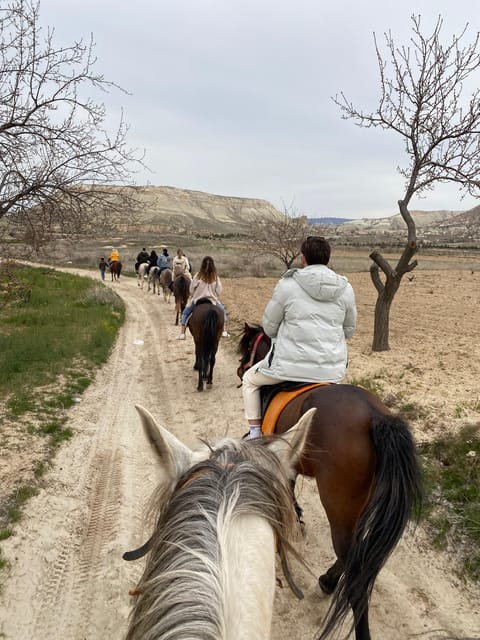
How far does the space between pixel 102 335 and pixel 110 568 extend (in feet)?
26.0

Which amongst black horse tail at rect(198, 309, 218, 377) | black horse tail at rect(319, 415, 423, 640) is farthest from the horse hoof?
black horse tail at rect(198, 309, 218, 377)

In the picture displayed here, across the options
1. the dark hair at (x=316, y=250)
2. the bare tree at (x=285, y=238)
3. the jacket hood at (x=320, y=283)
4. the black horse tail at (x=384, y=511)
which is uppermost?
the bare tree at (x=285, y=238)

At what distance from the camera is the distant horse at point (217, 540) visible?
1.06 m

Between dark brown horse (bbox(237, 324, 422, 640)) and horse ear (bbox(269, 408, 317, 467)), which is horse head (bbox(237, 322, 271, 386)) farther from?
horse ear (bbox(269, 408, 317, 467))

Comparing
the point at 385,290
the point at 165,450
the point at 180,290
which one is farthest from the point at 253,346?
the point at 180,290

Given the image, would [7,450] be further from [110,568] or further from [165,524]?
[165,524]

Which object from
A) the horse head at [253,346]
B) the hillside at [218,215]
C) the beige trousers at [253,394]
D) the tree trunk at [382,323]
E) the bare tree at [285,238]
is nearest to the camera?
the beige trousers at [253,394]

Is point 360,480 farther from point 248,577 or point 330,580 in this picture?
point 248,577

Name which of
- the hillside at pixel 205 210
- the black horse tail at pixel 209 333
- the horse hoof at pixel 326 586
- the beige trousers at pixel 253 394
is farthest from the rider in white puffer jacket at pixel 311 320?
the hillside at pixel 205 210

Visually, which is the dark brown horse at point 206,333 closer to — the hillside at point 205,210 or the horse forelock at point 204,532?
the horse forelock at point 204,532

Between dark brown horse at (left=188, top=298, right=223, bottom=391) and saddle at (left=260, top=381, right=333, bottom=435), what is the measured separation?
411 centimetres

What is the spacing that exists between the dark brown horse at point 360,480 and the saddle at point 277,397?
0.96 ft

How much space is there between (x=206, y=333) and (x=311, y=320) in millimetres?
4594

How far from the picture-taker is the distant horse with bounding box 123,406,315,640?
106 cm
